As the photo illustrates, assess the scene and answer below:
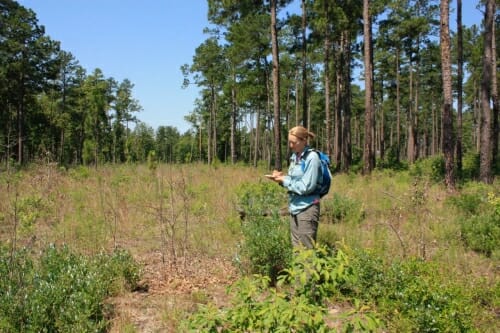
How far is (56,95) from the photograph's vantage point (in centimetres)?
3666

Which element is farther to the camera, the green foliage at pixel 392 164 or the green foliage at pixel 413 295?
the green foliage at pixel 392 164

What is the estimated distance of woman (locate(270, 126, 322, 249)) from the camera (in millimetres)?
4066

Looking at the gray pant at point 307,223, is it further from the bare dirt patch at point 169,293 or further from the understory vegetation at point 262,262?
the bare dirt patch at point 169,293

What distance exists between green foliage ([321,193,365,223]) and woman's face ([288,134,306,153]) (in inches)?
142

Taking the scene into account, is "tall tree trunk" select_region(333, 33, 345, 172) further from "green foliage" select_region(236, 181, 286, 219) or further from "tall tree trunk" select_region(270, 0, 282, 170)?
"green foliage" select_region(236, 181, 286, 219)

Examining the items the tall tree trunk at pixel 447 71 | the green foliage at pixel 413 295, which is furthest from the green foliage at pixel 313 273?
the tall tree trunk at pixel 447 71

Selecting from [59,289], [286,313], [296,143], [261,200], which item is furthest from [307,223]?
[261,200]

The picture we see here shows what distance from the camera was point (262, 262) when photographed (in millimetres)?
5023

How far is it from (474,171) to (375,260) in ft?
39.8

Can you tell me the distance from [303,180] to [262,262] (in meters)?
1.54

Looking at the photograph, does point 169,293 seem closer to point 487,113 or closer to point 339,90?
point 487,113

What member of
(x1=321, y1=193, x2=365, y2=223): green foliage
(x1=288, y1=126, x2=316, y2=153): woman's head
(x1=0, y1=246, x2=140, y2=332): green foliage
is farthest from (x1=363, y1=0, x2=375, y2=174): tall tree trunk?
(x1=0, y1=246, x2=140, y2=332): green foliage

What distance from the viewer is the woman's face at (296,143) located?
4207 mm

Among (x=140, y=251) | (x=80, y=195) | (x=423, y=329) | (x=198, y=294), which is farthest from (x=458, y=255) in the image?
(x=80, y=195)
